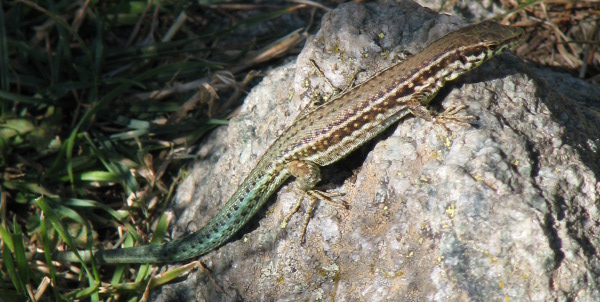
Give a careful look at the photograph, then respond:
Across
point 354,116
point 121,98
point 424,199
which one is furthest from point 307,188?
point 121,98

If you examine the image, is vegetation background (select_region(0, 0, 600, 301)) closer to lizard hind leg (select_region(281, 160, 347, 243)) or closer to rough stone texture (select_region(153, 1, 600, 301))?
rough stone texture (select_region(153, 1, 600, 301))

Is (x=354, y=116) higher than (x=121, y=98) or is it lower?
higher

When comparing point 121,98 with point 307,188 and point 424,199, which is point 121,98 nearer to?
point 307,188

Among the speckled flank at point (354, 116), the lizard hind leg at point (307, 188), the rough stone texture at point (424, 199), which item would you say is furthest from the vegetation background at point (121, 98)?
the lizard hind leg at point (307, 188)

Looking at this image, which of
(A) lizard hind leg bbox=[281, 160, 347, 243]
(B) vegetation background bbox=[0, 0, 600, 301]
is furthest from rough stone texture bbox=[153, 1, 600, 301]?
(B) vegetation background bbox=[0, 0, 600, 301]

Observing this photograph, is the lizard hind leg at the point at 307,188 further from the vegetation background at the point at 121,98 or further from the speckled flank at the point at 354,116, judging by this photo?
the vegetation background at the point at 121,98

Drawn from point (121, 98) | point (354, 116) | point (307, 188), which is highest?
point (354, 116)

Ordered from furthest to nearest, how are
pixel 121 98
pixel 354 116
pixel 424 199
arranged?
1. pixel 121 98
2. pixel 354 116
3. pixel 424 199
